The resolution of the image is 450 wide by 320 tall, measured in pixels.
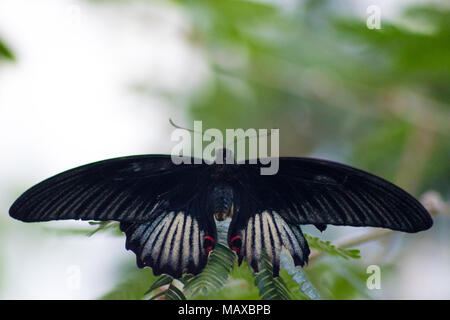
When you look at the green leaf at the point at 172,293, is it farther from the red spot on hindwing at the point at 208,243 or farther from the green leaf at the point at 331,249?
the green leaf at the point at 331,249

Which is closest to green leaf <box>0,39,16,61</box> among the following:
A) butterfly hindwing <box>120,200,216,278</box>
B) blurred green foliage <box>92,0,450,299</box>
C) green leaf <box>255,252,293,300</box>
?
butterfly hindwing <box>120,200,216,278</box>

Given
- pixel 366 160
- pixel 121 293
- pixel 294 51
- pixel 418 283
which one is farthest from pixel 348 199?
pixel 418 283

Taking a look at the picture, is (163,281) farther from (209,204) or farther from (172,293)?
(209,204)

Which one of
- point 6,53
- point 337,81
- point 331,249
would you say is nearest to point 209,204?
point 331,249

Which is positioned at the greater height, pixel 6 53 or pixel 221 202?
pixel 6 53

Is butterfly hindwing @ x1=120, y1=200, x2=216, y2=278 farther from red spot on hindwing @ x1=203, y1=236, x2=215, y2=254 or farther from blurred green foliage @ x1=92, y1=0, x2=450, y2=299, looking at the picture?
blurred green foliage @ x1=92, y1=0, x2=450, y2=299
